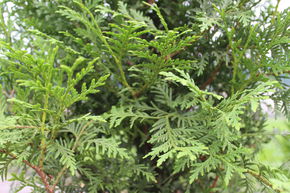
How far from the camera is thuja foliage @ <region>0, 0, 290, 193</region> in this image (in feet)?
3.20

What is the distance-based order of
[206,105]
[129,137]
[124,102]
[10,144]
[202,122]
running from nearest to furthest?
[206,105] < [10,144] < [202,122] < [124,102] < [129,137]

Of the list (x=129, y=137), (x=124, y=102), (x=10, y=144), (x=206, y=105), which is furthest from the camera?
(x=129, y=137)

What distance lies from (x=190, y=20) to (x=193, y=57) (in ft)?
0.77

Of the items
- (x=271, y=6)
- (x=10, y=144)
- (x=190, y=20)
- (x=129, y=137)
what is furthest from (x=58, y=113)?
(x=271, y=6)

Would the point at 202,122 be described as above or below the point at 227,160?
above

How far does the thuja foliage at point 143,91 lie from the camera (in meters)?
0.98

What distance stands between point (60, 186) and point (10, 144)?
1.29 ft

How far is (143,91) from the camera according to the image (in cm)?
132

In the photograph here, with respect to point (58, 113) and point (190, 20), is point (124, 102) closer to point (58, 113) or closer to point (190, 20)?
point (58, 113)

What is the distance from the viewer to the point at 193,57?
4.33 feet

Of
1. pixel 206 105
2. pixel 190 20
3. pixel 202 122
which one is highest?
pixel 190 20

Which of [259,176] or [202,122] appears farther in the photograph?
[202,122]

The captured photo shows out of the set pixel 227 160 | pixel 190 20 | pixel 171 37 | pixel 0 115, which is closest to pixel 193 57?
pixel 190 20

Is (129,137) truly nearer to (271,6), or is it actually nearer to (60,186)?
(60,186)
